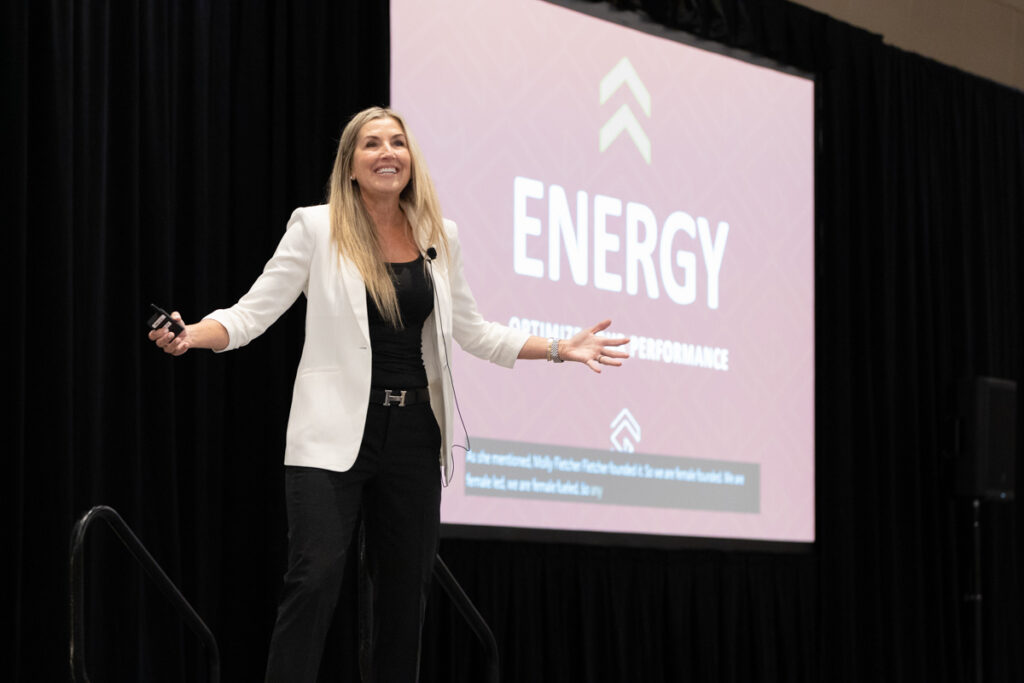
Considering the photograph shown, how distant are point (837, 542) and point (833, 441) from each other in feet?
1.43

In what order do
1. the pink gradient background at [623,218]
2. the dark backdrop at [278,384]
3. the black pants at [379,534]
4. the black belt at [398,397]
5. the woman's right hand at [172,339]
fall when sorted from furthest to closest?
the pink gradient background at [623,218] → the dark backdrop at [278,384] → the black belt at [398,397] → the black pants at [379,534] → the woman's right hand at [172,339]

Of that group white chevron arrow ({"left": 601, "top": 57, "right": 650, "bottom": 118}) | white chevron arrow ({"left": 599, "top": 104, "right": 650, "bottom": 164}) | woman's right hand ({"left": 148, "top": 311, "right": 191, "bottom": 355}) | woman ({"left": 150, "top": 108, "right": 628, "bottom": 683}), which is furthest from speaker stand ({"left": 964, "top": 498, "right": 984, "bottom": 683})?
woman's right hand ({"left": 148, "top": 311, "right": 191, "bottom": 355})

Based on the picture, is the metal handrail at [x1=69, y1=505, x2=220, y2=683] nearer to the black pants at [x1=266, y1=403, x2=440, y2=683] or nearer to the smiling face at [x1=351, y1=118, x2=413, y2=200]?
the black pants at [x1=266, y1=403, x2=440, y2=683]

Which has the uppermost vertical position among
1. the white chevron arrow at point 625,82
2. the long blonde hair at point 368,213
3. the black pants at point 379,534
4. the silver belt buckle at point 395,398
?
the white chevron arrow at point 625,82

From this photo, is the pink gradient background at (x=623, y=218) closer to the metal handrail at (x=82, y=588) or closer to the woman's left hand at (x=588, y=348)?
the metal handrail at (x=82, y=588)

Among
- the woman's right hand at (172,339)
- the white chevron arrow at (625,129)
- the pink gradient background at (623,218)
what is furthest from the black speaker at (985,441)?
the woman's right hand at (172,339)

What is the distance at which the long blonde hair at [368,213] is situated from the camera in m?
2.50

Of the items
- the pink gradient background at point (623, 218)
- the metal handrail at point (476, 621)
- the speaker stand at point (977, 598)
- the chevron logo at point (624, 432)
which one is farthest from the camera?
the speaker stand at point (977, 598)

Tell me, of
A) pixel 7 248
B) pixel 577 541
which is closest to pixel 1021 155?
pixel 577 541

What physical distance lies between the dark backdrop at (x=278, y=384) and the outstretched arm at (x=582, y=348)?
1.44 metres

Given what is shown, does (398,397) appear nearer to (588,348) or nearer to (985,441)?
(588,348)

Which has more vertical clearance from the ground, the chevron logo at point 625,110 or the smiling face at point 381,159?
the chevron logo at point 625,110

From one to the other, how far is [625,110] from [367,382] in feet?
9.29

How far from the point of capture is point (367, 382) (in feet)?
7.83
